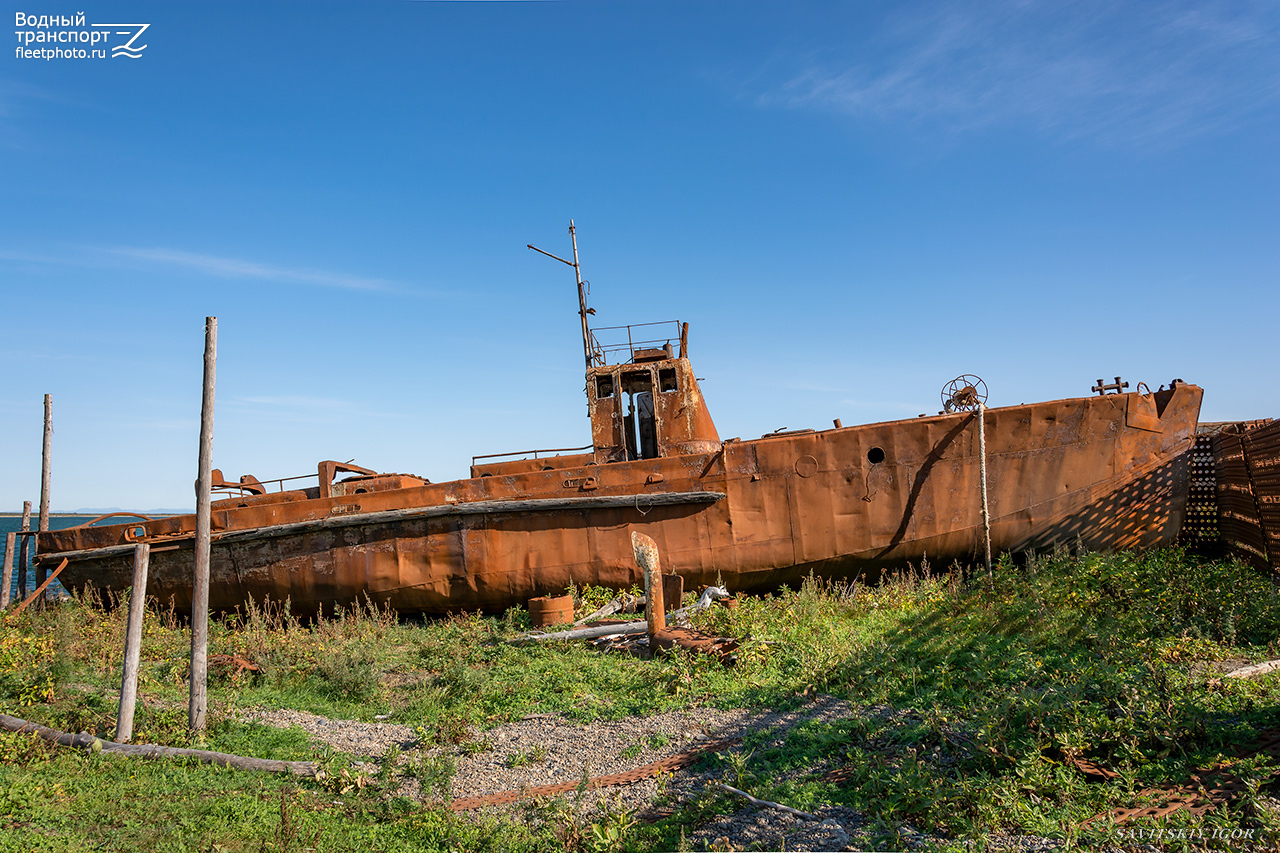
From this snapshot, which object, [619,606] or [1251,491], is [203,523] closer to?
[619,606]

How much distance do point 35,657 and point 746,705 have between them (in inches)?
371

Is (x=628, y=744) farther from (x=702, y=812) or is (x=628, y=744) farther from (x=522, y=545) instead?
(x=522, y=545)

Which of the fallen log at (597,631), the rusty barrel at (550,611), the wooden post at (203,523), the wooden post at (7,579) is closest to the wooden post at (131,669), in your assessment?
the wooden post at (203,523)

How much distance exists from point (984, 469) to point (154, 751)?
11.4 m

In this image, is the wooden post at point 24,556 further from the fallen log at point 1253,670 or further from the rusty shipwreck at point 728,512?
the fallen log at point 1253,670

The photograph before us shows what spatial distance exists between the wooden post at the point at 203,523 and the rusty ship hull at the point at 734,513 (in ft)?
17.0

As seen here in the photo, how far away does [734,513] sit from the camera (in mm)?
12398

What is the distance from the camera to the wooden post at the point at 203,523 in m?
7.23

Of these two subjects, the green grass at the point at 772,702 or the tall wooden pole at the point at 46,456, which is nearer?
the green grass at the point at 772,702

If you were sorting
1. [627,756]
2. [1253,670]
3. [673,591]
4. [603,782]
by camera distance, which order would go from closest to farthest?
[603,782], [1253,670], [627,756], [673,591]

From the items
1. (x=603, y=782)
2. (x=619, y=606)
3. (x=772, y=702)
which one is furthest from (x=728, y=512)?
(x=603, y=782)

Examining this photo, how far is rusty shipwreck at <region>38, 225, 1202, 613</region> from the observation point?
11.9m

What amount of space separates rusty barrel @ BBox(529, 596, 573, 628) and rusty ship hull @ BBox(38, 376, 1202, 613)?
142cm

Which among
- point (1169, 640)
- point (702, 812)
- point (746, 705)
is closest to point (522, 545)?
point (746, 705)
